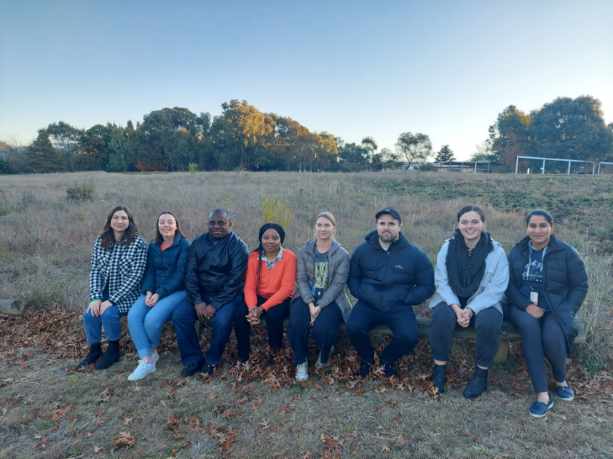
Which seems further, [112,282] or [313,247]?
[112,282]

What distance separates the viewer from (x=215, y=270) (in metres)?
3.93

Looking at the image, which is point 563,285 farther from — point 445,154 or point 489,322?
point 445,154

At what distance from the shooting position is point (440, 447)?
2.66 meters

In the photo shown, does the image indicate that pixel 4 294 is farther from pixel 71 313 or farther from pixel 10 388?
pixel 10 388

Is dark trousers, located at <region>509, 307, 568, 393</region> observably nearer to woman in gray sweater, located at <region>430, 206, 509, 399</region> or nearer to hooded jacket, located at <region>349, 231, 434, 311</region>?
woman in gray sweater, located at <region>430, 206, 509, 399</region>

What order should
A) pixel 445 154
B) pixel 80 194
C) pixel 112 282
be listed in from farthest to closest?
pixel 445 154, pixel 80 194, pixel 112 282

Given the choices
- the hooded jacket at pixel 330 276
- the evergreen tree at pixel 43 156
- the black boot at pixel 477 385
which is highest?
the evergreen tree at pixel 43 156

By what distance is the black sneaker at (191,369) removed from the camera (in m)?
3.65

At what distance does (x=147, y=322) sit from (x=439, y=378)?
2842 millimetres

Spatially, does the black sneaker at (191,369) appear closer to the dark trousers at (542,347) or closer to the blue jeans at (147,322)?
the blue jeans at (147,322)

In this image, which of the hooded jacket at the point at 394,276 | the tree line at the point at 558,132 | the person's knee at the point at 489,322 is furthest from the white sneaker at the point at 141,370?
the tree line at the point at 558,132

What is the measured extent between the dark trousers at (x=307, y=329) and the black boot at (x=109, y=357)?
1888mm

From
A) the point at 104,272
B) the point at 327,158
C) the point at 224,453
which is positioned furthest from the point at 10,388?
the point at 327,158

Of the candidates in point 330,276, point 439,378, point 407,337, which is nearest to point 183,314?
point 330,276
